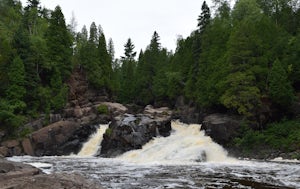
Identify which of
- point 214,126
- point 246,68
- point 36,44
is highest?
point 36,44

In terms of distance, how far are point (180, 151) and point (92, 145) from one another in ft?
45.2

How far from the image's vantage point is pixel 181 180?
20.2 meters

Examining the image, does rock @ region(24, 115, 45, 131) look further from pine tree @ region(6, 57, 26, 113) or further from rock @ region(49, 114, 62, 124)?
pine tree @ region(6, 57, 26, 113)

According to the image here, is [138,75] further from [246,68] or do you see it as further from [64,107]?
[246,68]

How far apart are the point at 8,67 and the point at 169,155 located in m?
27.1

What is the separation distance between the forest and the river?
20.1 ft

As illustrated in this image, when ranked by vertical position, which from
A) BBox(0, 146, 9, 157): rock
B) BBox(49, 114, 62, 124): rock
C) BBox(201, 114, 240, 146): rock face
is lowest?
BBox(0, 146, 9, 157): rock

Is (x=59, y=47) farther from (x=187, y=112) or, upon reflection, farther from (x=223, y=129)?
(x=223, y=129)

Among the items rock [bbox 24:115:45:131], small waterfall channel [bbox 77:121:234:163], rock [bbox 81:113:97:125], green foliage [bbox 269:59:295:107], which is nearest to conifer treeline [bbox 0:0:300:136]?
green foliage [bbox 269:59:295:107]

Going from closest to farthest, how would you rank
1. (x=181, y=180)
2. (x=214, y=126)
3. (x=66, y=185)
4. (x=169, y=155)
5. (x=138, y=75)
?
(x=66, y=185)
(x=181, y=180)
(x=169, y=155)
(x=214, y=126)
(x=138, y=75)

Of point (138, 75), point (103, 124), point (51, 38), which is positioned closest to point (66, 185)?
point (103, 124)

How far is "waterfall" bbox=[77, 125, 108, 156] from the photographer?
4191 centimetres

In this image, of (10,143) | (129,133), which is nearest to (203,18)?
(129,133)

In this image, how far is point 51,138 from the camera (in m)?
42.2
